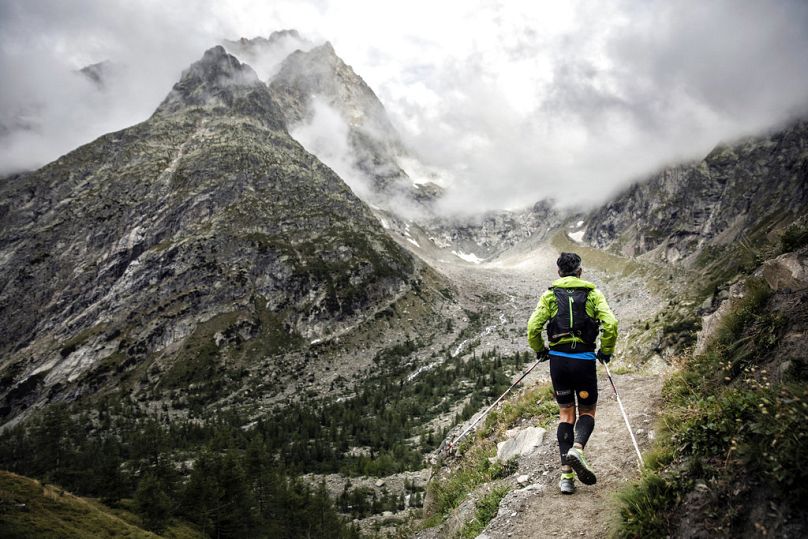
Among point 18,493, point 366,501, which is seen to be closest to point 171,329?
point 366,501

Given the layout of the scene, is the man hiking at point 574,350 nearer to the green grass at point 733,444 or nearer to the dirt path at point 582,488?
the dirt path at point 582,488

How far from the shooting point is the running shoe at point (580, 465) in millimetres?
7844

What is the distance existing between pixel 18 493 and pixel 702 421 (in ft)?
183

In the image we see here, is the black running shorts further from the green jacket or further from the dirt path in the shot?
the dirt path

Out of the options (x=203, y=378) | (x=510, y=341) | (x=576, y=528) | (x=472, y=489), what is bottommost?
(x=576, y=528)

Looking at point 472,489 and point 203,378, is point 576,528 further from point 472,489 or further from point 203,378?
point 203,378

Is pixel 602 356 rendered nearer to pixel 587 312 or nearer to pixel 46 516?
pixel 587 312

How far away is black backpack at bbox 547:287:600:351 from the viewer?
828 cm

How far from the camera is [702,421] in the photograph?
670 centimetres

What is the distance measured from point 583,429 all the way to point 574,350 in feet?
4.95

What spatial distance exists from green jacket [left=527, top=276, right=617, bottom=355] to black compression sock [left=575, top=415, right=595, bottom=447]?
1374 mm

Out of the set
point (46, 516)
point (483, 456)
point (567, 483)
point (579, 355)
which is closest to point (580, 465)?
point (567, 483)

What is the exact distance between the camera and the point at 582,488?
8.95 metres

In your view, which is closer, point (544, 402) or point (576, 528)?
point (576, 528)
